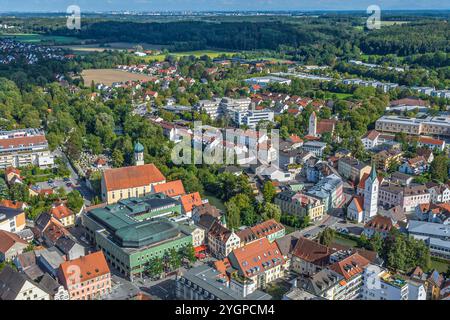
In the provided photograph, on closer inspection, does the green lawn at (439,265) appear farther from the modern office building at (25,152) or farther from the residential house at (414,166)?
the modern office building at (25,152)

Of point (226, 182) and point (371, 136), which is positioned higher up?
point (371, 136)

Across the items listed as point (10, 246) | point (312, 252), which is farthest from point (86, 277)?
point (312, 252)

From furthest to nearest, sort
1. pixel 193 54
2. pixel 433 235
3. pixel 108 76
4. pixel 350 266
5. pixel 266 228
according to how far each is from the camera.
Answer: pixel 193 54, pixel 108 76, pixel 266 228, pixel 433 235, pixel 350 266

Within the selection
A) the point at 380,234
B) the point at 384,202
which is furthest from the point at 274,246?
the point at 384,202

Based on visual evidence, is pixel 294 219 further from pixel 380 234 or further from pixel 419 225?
pixel 419 225

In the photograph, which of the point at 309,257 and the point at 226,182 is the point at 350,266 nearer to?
the point at 309,257
